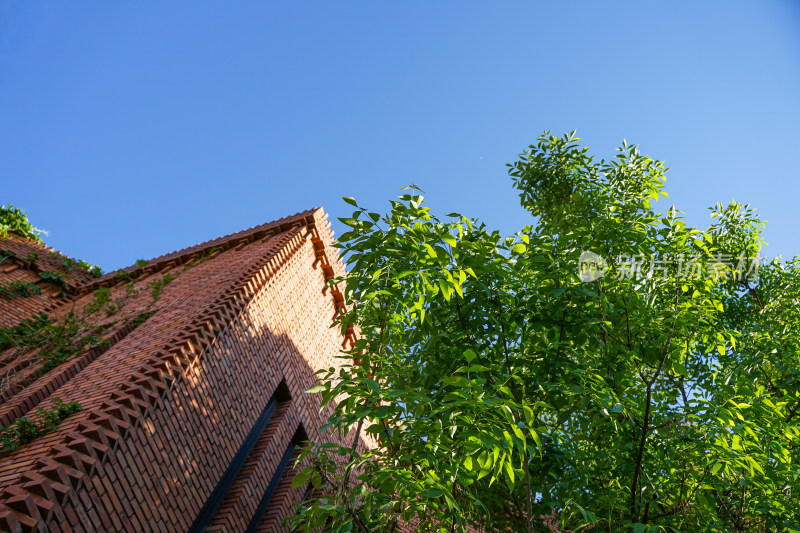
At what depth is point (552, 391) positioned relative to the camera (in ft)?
14.5

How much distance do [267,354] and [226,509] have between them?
2.70 m

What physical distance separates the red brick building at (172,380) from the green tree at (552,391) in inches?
94.6

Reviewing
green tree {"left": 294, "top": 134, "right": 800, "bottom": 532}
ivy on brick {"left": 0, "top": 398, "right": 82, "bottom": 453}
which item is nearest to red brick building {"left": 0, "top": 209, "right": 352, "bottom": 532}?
ivy on brick {"left": 0, "top": 398, "right": 82, "bottom": 453}

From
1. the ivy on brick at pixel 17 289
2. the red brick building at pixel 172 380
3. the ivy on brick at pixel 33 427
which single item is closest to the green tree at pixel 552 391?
the red brick building at pixel 172 380

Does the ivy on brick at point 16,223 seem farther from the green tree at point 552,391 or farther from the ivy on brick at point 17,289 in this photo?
the green tree at point 552,391

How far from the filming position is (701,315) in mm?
4773

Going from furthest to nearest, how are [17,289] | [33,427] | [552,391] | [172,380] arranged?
[17,289], [172,380], [33,427], [552,391]

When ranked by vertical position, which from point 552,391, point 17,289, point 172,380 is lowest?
point 552,391

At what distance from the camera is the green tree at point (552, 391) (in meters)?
3.72

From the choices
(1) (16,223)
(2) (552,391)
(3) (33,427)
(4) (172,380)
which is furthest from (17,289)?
(2) (552,391)

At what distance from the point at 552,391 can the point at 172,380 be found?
4.76 metres

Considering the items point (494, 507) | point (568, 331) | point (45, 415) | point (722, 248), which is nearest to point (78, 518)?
point (45, 415)

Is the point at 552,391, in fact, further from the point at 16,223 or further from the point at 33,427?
the point at 16,223

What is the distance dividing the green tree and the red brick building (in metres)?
2.40
